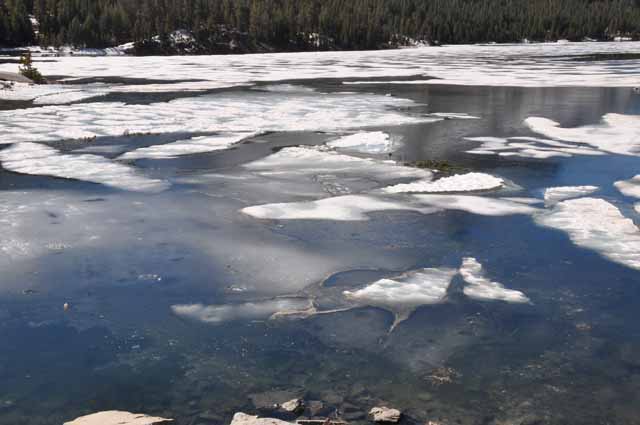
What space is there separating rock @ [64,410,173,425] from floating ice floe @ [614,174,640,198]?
27.7 feet

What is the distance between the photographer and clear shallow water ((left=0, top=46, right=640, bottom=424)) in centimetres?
497

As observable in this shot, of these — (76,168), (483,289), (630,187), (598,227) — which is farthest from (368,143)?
(483,289)

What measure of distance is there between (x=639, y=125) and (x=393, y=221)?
11519 millimetres

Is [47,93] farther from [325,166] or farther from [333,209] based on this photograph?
[333,209]

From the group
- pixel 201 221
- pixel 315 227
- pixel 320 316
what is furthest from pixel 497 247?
pixel 201 221

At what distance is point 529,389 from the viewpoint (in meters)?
5.05

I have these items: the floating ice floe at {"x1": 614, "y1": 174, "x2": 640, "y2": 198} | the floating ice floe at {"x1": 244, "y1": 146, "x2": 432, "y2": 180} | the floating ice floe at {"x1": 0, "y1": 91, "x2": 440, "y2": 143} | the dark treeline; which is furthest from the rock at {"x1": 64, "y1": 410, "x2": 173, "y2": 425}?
the dark treeline

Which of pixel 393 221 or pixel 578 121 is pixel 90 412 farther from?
pixel 578 121

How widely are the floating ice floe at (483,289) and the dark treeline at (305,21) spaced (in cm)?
7612

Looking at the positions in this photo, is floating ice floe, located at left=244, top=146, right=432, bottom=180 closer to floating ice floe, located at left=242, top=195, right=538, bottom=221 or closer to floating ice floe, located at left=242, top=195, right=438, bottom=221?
floating ice floe, located at left=242, top=195, right=538, bottom=221

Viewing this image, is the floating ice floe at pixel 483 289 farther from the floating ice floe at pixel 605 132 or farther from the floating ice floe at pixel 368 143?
the floating ice floe at pixel 605 132

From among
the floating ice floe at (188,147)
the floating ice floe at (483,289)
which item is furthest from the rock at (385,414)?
the floating ice floe at (188,147)

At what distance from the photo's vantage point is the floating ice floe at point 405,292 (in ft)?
21.2

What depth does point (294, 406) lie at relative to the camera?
15.5 feet
